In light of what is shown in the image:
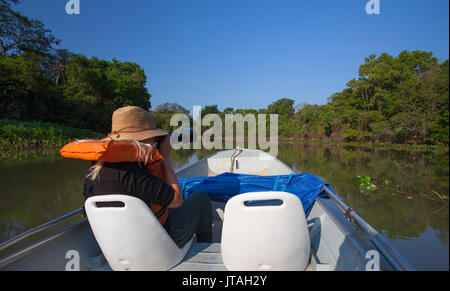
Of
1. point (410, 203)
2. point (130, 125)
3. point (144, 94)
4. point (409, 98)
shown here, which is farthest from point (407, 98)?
point (144, 94)

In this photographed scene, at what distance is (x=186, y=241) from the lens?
1179mm

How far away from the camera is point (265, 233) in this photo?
35.1 inches

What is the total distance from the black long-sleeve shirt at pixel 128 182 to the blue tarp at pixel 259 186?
1075mm

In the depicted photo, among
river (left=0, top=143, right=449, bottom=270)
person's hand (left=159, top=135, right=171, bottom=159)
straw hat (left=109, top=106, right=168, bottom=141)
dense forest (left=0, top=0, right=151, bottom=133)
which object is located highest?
dense forest (left=0, top=0, right=151, bottom=133)

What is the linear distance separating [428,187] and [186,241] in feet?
3.56

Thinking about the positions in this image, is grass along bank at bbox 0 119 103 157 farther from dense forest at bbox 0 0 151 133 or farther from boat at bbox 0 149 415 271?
boat at bbox 0 149 415 271

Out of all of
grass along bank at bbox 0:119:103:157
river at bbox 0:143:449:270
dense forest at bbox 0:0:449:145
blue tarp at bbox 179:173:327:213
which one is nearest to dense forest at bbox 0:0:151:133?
dense forest at bbox 0:0:449:145

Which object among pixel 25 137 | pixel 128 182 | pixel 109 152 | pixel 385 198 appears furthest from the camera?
pixel 25 137

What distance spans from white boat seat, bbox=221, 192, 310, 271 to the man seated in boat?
30 centimetres

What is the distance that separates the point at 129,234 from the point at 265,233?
59 centimetres

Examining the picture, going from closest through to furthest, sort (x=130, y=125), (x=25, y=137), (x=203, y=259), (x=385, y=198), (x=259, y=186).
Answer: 1. (x=130, y=125)
2. (x=203, y=259)
3. (x=259, y=186)
4. (x=385, y=198)
5. (x=25, y=137)

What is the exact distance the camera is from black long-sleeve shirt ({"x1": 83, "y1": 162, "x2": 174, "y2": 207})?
88cm

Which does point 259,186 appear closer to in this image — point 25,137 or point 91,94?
point 25,137
